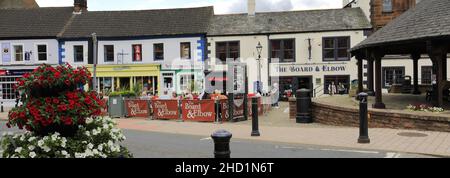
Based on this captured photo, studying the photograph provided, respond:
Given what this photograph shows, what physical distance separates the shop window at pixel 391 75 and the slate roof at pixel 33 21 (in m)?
25.9

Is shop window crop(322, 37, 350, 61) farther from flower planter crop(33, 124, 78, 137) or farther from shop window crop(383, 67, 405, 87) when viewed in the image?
flower planter crop(33, 124, 78, 137)

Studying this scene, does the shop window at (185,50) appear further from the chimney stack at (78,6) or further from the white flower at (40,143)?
the white flower at (40,143)

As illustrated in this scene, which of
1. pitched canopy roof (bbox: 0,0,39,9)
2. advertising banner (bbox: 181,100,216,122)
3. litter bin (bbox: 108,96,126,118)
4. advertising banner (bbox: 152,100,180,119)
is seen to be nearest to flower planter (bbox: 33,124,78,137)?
advertising banner (bbox: 181,100,216,122)

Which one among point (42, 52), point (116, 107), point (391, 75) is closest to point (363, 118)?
point (116, 107)

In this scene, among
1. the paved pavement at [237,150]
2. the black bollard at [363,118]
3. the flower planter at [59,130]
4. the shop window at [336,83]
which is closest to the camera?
the flower planter at [59,130]

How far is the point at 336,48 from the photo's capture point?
3366cm

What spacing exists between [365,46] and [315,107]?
2916mm

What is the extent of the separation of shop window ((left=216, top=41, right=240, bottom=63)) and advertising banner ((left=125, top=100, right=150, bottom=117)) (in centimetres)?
1541

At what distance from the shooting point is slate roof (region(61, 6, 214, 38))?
3603 cm

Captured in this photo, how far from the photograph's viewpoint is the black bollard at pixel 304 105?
16.7 metres

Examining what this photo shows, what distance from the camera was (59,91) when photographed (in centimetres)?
598

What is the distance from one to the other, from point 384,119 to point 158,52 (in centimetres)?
2467

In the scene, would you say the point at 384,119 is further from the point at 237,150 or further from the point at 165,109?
the point at 165,109

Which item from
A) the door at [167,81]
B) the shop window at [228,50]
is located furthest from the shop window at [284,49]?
the door at [167,81]
